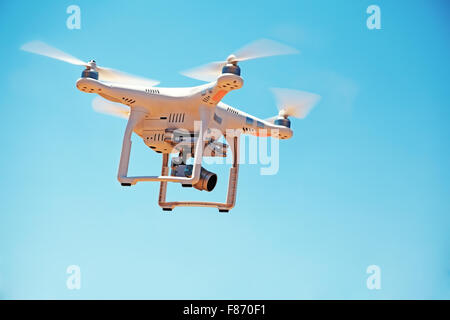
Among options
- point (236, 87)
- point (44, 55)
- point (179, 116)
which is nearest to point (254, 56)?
point (236, 87)

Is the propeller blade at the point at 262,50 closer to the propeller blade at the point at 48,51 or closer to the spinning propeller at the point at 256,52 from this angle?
the spinning propeller at the point at 256,52

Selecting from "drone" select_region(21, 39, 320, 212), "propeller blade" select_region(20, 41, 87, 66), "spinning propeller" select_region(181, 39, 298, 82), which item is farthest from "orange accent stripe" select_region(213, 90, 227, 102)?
"propeller blade" select_region(20, 41, 87, 66)

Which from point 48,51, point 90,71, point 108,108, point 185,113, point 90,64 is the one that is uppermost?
point 48,51

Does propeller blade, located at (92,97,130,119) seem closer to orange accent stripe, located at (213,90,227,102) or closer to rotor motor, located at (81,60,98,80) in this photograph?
rotor motor, located at (81,60,98,80)

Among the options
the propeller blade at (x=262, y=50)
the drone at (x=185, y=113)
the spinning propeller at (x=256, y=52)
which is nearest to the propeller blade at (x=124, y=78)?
the drone at (x=185, y=113)

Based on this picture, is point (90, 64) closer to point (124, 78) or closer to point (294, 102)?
point (124, 78)

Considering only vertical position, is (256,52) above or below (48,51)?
below

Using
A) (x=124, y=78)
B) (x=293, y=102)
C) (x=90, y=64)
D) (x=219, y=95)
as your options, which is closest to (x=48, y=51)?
(x=90, y=64)

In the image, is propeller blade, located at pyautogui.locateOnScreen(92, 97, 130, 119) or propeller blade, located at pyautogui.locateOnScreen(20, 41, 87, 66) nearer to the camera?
propeller blade, located at pyautogui.locateOnScreen(20, 41, 87, 66)
